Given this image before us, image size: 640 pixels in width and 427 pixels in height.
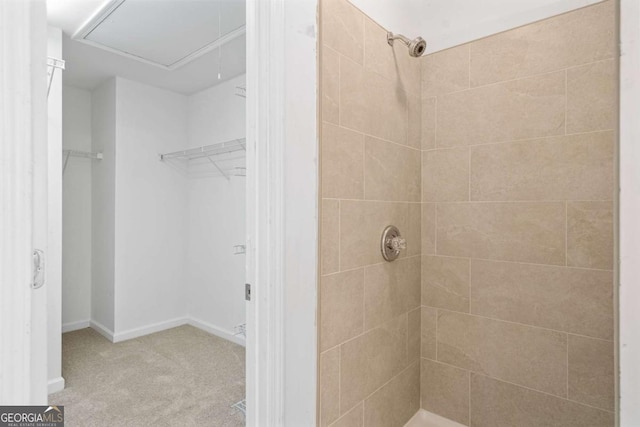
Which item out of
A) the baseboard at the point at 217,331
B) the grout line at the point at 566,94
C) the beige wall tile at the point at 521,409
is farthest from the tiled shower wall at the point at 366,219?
the baseboard at the point at 217,331

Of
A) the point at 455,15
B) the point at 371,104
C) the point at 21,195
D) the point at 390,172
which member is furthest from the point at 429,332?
the point at 21,195

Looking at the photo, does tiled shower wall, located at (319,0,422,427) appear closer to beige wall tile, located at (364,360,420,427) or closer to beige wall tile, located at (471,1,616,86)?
beige wall tile, located at (364,360,420,427)

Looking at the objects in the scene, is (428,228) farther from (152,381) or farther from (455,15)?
(152,381)

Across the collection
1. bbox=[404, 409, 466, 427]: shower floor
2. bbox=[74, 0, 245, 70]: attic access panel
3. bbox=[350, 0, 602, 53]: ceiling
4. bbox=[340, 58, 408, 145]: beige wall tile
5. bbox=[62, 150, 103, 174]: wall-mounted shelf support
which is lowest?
bbox=[404, 409, 466, 427]: shower floor

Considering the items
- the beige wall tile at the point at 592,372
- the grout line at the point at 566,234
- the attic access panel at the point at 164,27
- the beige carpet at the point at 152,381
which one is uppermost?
the attic access panel at the point at 164,27

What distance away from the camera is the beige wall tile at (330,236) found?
1209mm

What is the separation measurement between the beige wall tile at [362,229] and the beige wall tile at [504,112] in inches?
20.4

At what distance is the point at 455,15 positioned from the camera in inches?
66.6

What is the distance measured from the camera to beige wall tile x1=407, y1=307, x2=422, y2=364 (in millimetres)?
1712

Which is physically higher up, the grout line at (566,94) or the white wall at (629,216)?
the grout line at (566,94)

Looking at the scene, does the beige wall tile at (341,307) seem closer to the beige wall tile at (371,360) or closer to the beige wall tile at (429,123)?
the beige wall tile at (371,360)

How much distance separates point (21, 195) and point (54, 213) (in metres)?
2.07

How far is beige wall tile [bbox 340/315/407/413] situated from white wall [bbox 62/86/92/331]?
3226 mm

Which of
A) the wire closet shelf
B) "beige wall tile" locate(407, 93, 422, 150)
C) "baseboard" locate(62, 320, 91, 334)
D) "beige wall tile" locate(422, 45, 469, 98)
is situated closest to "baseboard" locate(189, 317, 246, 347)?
"baseboard" locate(62, 320, 91, 334)
